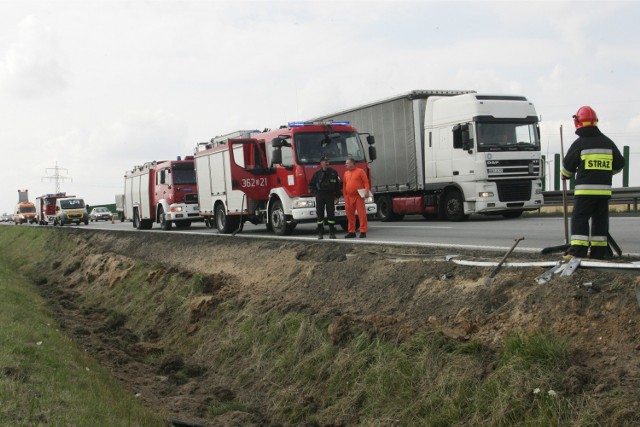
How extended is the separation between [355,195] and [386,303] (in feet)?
22.2

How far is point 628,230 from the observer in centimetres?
1362

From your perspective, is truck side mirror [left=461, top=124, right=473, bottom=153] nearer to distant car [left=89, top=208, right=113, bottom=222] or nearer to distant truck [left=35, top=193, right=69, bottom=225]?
distant truck [left=35, top=193, right=69, bottom=225]

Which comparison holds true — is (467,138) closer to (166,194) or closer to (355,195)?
(355,195)

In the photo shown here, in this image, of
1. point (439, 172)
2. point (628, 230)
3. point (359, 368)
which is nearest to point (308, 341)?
point (359, 368)

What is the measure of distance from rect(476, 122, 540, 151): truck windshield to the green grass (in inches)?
529

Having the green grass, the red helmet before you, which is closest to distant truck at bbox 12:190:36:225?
the green grass

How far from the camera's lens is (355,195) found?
1523 cm

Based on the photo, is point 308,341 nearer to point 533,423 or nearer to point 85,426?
point 85,426

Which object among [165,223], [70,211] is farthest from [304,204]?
[70,211]

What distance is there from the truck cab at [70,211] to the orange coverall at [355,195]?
44295 mm

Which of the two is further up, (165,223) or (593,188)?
(593,188)

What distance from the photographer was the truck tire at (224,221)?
21172mm

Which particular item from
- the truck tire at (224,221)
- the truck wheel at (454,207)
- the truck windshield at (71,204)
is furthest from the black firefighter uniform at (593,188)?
the truck windshield at (71,204)

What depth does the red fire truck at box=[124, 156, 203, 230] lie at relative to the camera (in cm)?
2736
